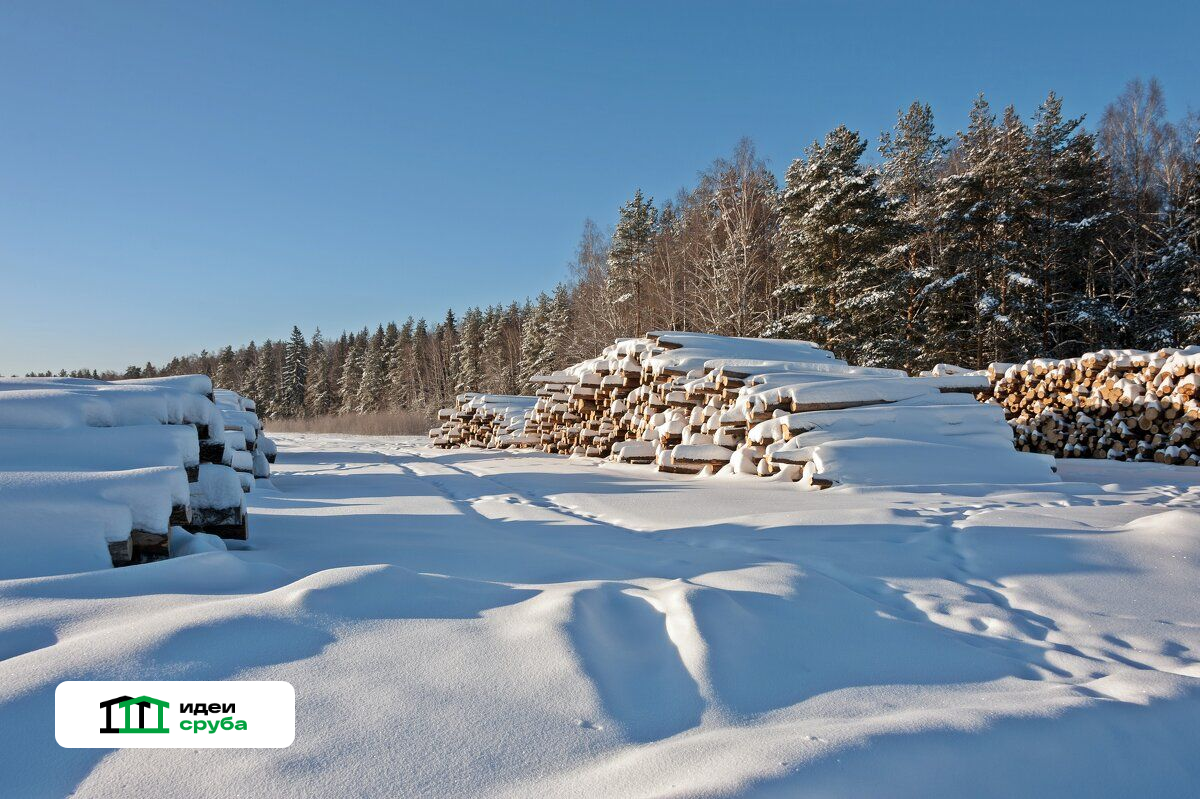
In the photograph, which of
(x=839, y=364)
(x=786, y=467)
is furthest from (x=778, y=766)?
(x=839, y=364)

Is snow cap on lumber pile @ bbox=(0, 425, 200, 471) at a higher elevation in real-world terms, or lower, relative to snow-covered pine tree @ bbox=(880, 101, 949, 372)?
lower

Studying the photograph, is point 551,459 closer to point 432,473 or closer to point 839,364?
point 432,473

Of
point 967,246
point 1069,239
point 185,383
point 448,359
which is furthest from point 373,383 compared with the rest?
point 185,383

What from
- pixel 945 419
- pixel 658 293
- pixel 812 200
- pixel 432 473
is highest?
pixel 812 200

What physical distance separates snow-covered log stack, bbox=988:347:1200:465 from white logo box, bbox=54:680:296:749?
35.4 feet

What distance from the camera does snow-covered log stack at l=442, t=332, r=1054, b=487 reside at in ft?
19.9

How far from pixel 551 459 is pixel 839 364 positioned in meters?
5.17

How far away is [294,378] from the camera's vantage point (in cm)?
5834

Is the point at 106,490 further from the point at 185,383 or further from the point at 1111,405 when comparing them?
the point at 1111,405

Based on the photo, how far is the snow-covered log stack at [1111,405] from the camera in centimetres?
819

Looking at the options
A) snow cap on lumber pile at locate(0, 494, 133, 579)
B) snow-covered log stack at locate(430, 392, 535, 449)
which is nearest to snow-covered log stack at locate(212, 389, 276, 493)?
snow cap on lumber pile at locate(0, 494, 133, 579)

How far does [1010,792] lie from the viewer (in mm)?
1331

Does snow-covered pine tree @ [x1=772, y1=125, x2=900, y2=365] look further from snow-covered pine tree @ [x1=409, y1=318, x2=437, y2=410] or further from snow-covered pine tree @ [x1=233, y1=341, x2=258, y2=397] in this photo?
snow-covered pine tree @ [x1=233, y1=341, x2=258, y2=397]

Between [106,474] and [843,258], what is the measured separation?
1954 centimetres
